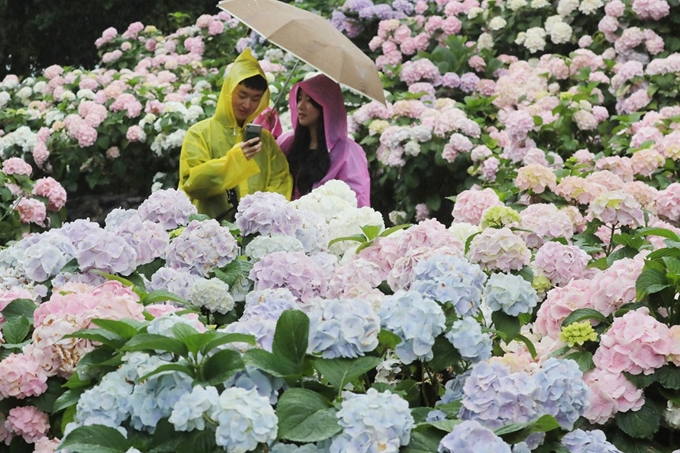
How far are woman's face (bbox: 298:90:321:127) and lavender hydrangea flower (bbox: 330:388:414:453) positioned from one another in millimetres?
3205

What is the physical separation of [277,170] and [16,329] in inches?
103

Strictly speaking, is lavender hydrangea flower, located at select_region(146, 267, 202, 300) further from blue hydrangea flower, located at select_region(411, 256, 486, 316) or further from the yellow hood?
the yellow hood

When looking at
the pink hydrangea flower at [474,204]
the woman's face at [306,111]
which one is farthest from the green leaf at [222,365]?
the woman's face at [306,111]

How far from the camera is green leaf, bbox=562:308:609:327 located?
6.79 feet

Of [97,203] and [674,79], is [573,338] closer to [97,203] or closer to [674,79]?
[674,79]

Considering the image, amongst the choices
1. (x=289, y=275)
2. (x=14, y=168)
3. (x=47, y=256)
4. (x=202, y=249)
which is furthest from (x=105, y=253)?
(x=14, y=168)

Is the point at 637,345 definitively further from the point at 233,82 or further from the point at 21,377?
the point at 233,82

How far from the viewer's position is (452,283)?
183 centimetres

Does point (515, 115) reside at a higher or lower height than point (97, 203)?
higher

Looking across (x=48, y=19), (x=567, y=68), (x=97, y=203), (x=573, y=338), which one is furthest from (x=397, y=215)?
(x=48, y=19)

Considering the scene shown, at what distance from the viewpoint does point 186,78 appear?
27.2 ft

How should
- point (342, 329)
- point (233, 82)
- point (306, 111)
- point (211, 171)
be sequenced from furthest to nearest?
point (306, 111), point (233, 82), point (211, 171), point (342, 329)

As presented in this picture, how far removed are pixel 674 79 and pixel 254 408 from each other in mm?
5239

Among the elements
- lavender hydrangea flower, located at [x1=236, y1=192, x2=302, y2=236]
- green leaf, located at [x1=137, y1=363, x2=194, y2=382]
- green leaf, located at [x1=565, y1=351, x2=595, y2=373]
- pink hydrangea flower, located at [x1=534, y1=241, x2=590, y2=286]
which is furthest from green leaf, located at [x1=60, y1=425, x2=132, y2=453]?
pink hydrangea flower, located at [x1=534, y1=241, x2=590, y2=286]
